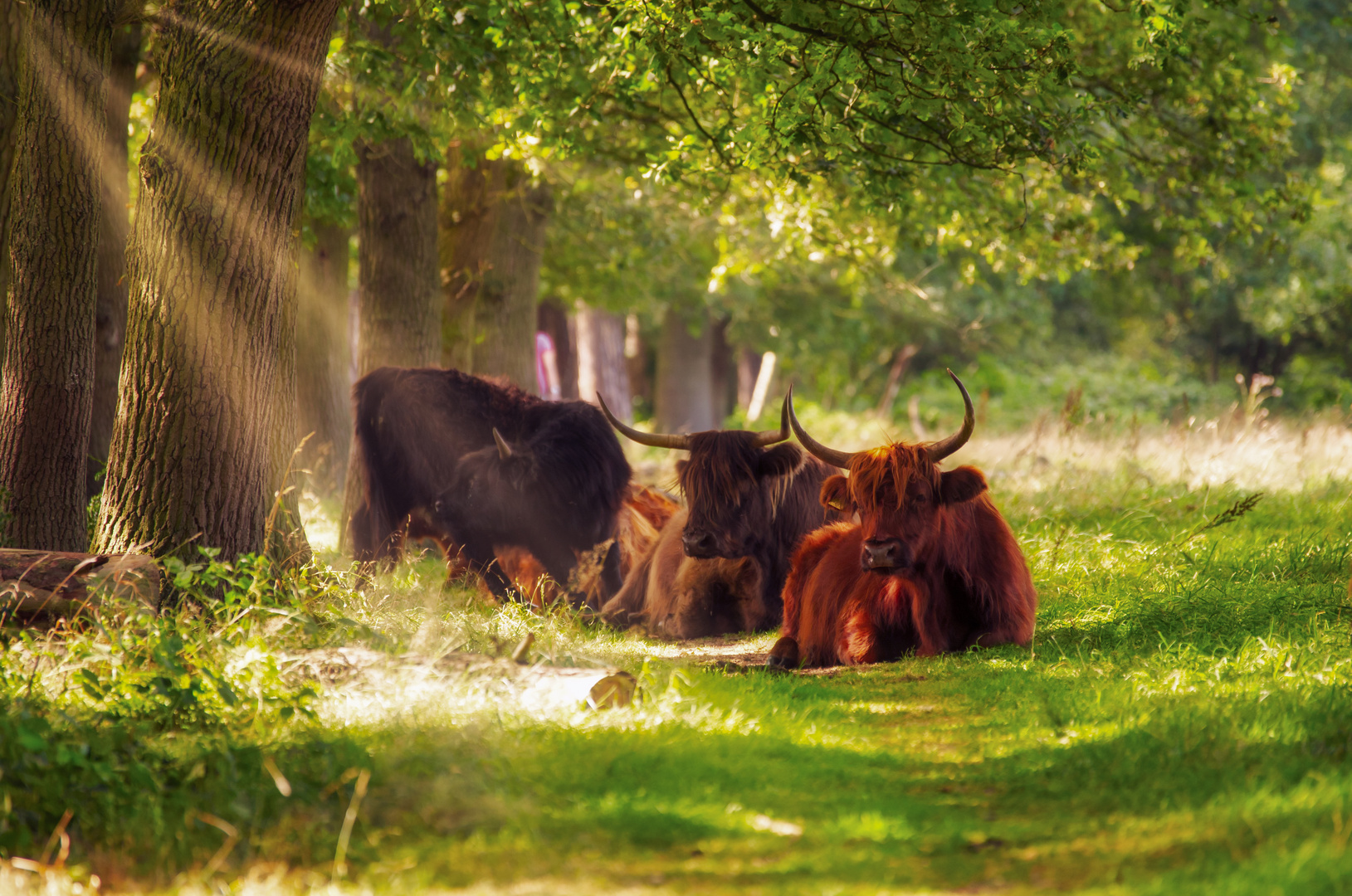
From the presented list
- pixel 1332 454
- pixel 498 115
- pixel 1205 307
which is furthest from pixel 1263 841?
pixel 1205 307

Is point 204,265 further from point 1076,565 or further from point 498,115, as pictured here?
point 1076,565

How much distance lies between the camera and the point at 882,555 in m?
5.92

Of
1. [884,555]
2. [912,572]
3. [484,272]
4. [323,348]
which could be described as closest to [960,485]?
[912,572]

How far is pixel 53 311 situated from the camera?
22.2 feet

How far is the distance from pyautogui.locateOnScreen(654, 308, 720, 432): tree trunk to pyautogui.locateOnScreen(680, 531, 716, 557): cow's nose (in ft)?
65.3

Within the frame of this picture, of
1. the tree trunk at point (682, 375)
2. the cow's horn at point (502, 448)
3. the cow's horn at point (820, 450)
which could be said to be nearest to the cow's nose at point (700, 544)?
the cow's horn at point (820, 450)

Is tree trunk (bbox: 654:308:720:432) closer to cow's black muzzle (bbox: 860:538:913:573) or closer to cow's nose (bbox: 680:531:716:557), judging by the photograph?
cow's nose (bbox: 680:531:716:557)

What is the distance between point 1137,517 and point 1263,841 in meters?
6.82

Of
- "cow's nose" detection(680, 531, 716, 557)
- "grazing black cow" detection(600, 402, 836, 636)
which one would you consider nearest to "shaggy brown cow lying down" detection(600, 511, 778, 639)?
"grazing black cow" detection(600, 402, 836, 636)

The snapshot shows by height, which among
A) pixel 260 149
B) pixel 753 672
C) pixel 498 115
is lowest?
pixel 753 672

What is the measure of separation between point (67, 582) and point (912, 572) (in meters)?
4.12

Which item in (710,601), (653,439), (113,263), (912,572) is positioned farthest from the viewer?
(113,263)

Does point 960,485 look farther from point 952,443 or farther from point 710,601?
point 710,601

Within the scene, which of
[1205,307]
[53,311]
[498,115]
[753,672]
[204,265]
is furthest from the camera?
[1205,307]
